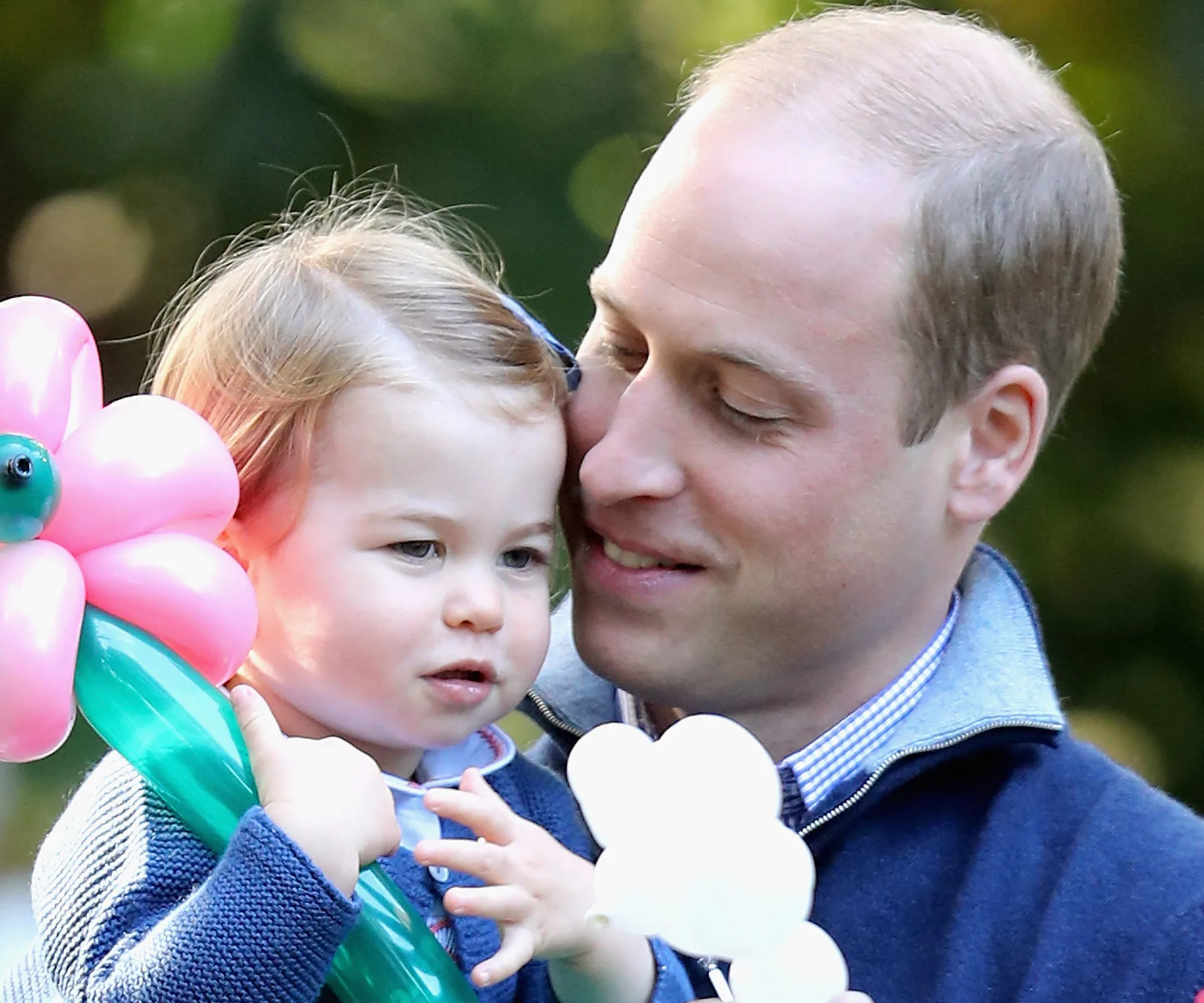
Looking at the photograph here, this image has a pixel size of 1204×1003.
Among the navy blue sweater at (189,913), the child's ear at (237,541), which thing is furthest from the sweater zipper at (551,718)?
the child's ear at (237,541)

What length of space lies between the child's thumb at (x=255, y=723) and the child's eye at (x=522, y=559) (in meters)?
0.38

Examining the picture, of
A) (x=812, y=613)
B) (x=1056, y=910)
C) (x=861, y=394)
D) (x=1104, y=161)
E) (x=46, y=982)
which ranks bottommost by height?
(x=46, y=982)

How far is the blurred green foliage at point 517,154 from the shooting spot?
3359 mm

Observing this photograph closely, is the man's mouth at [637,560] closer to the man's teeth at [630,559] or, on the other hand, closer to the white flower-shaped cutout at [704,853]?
the man's teeth at [630,559]

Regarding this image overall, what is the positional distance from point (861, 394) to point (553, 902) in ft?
2.67

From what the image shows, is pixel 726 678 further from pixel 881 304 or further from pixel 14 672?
pixel 14 672

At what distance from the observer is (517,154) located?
3.48m

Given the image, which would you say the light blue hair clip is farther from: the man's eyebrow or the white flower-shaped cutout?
the white flower-shaped cutout

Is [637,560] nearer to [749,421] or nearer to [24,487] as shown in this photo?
[749,421]

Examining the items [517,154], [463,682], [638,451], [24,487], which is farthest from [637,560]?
[517,154]

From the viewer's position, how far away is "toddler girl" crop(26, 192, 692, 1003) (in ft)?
4.68

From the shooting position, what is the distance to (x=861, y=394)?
205 centimetres

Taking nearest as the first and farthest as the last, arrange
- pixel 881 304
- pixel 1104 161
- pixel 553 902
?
1. pixel 553 902
2. pixel 881 304
3. pixel 1104 161

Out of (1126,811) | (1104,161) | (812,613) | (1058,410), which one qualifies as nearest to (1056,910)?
(1126,811)
